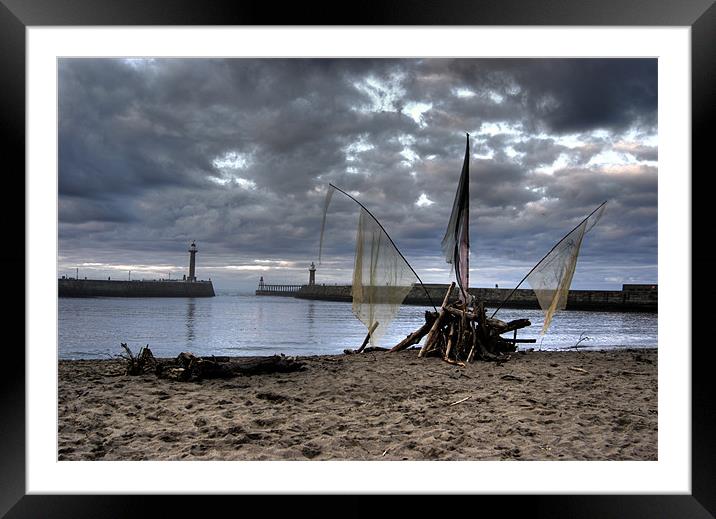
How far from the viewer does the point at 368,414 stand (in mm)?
4328

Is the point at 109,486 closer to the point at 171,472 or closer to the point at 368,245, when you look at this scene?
the point at 171,472

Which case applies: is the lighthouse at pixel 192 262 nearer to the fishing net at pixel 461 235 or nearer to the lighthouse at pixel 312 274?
the lighthouse at pixel 312 274

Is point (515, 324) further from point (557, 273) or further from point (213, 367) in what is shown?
point (213, 367)

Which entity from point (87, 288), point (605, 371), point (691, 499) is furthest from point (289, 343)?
point (87, 288)

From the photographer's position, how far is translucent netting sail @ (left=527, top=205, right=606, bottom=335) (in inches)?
235

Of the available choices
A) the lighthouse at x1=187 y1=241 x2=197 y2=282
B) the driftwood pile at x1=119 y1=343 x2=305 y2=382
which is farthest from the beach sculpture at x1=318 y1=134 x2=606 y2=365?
the lighthouse at x1=187 y1=241 x2=197 y2=282

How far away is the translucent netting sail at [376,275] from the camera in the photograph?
17.2 ft

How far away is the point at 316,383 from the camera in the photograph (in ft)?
18.1

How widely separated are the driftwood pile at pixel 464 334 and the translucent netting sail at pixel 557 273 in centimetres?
126

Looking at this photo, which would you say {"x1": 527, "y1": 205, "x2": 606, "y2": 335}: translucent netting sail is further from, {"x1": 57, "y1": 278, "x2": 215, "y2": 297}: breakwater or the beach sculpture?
{"x1": 57, "y1": 278, "x2": 215, "y2": 297}: breakwater

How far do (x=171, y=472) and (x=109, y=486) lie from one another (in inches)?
12.5

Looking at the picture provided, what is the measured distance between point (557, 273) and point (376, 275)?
8.12 feet
